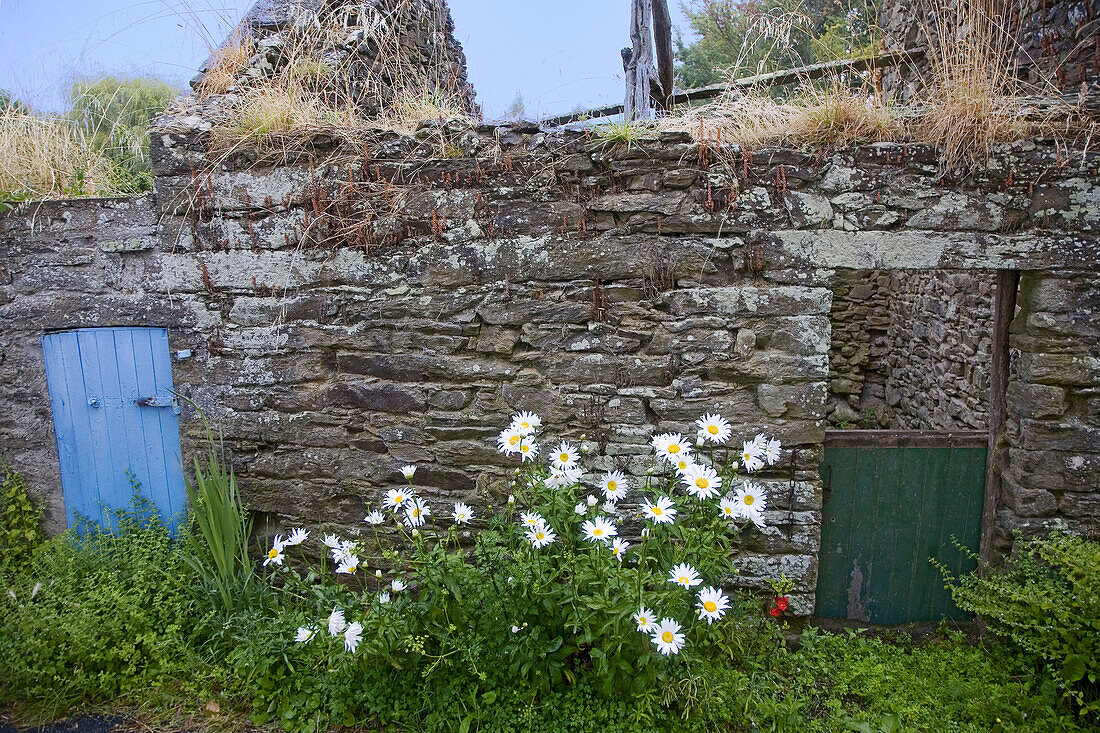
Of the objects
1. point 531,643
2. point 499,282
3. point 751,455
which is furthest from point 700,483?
point 499,282

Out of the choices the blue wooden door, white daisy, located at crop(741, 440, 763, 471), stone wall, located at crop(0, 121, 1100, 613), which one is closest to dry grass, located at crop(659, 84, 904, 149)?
stone wall, located at crop(0, 121, 1100, 613)

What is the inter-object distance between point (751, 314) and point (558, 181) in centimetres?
118

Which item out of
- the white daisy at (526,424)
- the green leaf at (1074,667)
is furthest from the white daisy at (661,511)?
the green leaf at (1074,667)

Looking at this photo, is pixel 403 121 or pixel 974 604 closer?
pixel 974 604

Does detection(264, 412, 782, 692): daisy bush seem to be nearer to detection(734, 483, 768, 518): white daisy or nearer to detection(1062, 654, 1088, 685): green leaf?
detection(734, 483, 768, 518): white daisy

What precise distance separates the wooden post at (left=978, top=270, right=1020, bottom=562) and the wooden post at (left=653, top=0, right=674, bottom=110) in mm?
3040

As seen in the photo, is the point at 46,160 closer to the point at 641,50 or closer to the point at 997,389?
the point at 641,50

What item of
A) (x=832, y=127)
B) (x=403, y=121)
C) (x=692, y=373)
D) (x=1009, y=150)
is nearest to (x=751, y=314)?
(x=692, y=373)

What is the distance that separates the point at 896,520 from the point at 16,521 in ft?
17.1

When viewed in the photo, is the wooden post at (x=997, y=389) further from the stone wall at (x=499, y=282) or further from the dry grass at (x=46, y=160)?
the dry grass at (x=46, y=160)

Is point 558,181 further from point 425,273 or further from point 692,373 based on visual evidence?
point 692,373

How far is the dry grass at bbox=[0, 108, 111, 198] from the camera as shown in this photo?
3.96m

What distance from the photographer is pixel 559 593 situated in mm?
2680

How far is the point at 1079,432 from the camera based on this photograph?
318 centimetres
